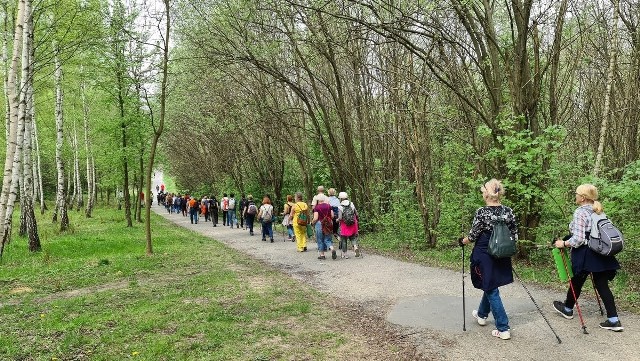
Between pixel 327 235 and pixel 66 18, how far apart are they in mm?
11554

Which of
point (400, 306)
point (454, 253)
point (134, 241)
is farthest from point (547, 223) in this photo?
point (134, 241)

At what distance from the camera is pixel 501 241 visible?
5285mm

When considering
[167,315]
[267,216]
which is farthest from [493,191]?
[267,216]

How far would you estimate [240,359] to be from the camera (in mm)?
5066

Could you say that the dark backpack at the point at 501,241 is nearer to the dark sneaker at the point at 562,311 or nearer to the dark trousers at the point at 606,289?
the dark trousers at the point at 606,289

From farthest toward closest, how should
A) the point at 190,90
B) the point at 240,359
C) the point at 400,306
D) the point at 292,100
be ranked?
the point at 292,100
the point at 190,90
the point at 400,306
the point at 240,359

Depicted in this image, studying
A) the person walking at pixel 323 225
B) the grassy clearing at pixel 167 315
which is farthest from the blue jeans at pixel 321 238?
the grassy clearing at pixel 167 315

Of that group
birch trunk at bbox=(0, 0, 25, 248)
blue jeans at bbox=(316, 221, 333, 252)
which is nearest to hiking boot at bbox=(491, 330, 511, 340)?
blue jeans at bbox=(316, 221, 333, 252)

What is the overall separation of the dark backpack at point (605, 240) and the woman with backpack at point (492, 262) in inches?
33.8

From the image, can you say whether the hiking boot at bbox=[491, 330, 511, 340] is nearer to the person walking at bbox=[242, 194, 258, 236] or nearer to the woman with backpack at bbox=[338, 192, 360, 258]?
the woman with backpack at bbox=[338, 192, 360, 258]

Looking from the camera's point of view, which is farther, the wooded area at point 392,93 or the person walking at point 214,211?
the person walking at point 214,211

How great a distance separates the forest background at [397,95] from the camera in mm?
9539

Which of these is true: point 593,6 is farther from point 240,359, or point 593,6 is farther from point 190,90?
point 190,90

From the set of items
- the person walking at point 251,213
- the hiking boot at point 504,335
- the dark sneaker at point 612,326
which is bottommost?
the hiking boot at point 504,335
